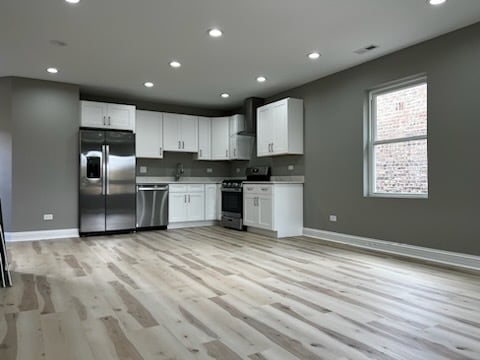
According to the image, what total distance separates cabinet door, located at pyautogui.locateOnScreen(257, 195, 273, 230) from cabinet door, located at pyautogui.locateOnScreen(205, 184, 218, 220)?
5.20ft

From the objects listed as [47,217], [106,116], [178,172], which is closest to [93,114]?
[106,116]

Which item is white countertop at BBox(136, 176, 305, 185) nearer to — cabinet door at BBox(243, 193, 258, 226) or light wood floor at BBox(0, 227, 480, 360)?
cabinet door at BBox(243, 193, 258, 226)

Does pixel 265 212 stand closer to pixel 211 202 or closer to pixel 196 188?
pixel 211 202

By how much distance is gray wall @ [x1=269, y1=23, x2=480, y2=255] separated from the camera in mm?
3795

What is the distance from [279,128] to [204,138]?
2159mm

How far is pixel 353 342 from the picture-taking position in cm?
204

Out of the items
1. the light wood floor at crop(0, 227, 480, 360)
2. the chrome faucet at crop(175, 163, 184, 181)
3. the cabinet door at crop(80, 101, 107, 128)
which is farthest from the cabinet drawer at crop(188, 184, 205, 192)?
the light wood floor at crop(0, 227, 480, 360)

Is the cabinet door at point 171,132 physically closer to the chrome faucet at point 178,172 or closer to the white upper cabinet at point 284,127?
the chrome faucet at point 178,172

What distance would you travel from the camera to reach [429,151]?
418 centimetres

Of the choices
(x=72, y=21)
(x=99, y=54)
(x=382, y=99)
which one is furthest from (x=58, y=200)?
(x=382, y=99)

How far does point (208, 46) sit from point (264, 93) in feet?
8.40

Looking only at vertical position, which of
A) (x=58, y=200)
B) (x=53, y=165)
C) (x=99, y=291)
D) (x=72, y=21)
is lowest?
(x=99, y=291)

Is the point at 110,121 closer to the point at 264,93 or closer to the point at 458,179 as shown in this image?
the point at 264,93

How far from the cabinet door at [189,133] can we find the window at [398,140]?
3.83 meters
